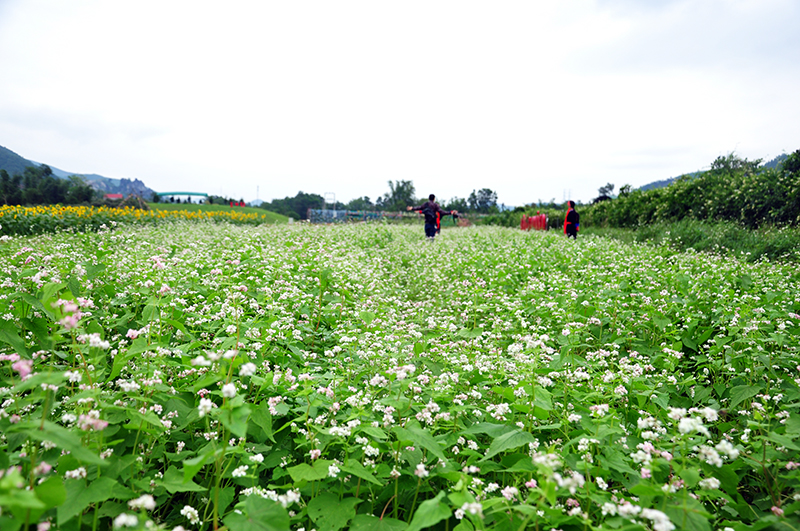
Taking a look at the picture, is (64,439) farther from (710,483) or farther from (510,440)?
(710,483)

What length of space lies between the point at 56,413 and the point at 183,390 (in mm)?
1115

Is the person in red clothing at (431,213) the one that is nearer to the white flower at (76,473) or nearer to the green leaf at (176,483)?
the green leaf at (176,483)

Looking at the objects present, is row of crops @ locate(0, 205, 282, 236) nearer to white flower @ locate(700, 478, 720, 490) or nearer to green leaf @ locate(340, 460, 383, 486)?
green leaf @ locate(340, 460, 383, 486)

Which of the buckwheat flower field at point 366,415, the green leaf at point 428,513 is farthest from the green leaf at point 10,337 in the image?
the green leaf at point 428,513

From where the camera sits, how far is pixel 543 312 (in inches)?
229

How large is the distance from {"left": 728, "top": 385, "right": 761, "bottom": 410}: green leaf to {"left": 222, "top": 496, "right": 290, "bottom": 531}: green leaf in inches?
162

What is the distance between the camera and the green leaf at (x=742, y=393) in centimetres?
349

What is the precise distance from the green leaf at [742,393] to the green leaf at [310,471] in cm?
386

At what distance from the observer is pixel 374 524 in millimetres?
2199

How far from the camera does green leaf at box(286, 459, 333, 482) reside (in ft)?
6.97

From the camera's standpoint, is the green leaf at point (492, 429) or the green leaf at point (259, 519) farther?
the green leaf at point (492, 429)

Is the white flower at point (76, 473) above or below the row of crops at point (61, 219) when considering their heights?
below

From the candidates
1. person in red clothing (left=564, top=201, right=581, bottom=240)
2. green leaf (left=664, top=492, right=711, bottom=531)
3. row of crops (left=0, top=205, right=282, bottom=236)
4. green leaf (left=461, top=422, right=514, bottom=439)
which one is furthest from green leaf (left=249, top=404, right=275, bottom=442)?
person in red clothing (left=564, top=201, right=581, bottom=240)

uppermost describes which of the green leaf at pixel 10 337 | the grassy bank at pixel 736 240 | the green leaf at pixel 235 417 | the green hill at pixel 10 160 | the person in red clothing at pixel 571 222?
the green hill at pixel 10 160
